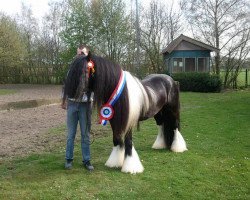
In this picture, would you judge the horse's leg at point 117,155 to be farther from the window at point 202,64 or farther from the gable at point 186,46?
the window at point 202,64

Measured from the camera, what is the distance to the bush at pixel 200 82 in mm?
22609

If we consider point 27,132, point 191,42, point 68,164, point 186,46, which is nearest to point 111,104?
point 68,164

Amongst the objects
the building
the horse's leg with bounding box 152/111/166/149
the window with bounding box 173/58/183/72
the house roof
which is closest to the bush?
the window with bounding box 173/58/183/72

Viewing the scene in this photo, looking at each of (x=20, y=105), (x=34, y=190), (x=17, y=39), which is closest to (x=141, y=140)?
(x=34, y=190)

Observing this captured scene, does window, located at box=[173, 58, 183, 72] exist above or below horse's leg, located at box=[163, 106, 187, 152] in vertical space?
above

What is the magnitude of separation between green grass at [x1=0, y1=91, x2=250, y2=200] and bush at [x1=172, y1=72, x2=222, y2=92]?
15.2m

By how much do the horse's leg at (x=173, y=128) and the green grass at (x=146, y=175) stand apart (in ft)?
0.60

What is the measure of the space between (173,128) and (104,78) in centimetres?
225

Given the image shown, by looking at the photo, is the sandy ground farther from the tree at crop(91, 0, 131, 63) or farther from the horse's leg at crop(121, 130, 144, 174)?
the tree at crop(91, 0, 131, 63)

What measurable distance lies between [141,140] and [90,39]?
82.0ft

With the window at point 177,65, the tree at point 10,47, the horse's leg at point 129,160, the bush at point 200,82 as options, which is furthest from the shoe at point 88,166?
the tree at point 10,47

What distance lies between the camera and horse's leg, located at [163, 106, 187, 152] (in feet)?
21.9

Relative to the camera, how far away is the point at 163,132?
687 cm

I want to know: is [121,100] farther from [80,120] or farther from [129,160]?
[129,160]
